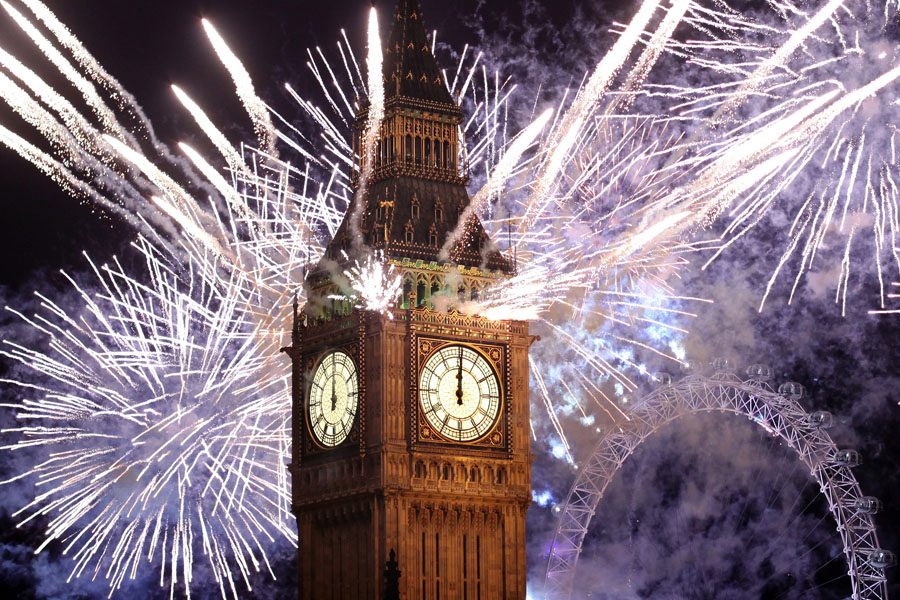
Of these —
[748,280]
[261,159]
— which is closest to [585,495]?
[748,280]

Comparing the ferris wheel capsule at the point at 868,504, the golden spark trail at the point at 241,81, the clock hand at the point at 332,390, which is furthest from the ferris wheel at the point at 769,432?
the golden spark trail at the point at 241,81

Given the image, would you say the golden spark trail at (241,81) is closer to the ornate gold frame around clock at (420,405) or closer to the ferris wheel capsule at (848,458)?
the ornate gold frame around clock at (420,405)

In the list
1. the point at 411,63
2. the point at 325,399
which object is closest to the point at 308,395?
the point at 325,399

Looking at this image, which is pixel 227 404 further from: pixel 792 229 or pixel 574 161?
pixel 792 229

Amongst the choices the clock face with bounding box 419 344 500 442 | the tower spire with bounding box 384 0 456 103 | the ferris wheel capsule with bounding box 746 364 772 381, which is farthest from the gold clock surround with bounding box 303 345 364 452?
the ferris wheel capsule with bounding box 746 364 772 381

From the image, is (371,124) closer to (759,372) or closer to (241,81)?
(241,81)

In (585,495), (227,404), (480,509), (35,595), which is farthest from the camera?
(585,495)

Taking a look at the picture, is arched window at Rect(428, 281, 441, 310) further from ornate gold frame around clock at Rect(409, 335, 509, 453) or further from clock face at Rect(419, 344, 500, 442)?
clock face at Rect(419, 344, 500, 442)
